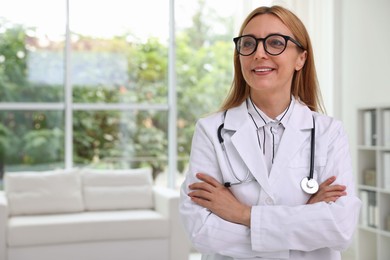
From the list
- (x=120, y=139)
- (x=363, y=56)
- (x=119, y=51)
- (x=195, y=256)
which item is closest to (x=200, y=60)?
(x=119, y=51)

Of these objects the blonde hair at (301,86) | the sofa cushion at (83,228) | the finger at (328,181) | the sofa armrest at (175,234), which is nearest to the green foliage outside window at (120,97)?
the sofa cushion at (83,228)

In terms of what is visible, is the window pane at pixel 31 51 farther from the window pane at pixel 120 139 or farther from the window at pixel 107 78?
the window pane at pixel 120 139

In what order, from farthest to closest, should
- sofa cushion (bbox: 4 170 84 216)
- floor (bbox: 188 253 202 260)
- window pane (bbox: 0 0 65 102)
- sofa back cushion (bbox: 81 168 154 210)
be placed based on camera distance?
1. window pane (bbox: 0 0 65 102)
2. floor (bbox: 188 253 202 260)
3. sofa back cushion (bbox: 81 168 154 210)
4. sofa cushion (bbox: 4 170 84 216)

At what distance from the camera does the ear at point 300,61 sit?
1.82 metres

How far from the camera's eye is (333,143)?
1800 millimetres

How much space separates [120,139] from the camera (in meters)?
6.71

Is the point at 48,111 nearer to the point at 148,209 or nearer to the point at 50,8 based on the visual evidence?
the point at 50,8

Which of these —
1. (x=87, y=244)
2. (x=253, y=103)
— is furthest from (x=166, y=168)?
(x=253, y=103)

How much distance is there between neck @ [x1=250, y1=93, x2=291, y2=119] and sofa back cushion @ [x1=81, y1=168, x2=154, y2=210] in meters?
4.15

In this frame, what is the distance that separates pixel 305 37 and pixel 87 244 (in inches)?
150

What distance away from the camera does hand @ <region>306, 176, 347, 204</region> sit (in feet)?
5.73

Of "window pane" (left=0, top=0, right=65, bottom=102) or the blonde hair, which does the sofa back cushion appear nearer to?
"window pane" (left=0, top=0, right=65, bottom=102)

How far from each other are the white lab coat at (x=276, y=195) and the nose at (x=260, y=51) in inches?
7.5

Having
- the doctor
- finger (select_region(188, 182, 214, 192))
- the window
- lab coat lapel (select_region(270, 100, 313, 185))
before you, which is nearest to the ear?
the doctor
